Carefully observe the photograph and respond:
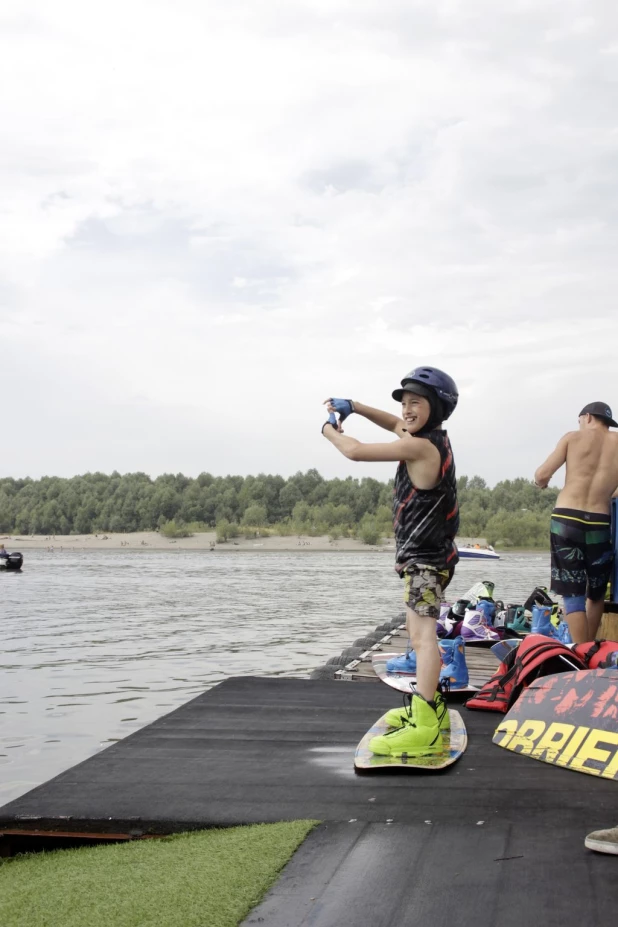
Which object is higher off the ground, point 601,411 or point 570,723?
point 601,411

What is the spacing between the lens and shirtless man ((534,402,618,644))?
652cm

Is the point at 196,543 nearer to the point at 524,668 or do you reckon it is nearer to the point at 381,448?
the point at 524,668

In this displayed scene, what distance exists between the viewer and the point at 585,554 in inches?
256

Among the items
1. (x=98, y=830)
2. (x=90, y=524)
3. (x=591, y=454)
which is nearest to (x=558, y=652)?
(x=591, y=454)

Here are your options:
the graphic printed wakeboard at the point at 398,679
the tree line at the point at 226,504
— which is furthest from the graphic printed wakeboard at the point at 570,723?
the tree line at the point at 226,504

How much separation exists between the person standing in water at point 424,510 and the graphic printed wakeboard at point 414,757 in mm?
81

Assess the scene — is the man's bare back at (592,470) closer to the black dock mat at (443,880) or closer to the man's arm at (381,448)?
the man's arm at (381,448)

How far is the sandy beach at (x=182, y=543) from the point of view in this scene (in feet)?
320

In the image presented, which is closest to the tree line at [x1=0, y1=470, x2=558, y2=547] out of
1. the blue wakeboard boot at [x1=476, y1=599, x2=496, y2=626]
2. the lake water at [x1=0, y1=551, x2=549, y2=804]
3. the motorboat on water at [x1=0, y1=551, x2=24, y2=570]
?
the motorboat on water at [x1=0, y1=551, x2=24, y2=570]

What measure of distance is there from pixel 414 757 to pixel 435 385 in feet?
6.16

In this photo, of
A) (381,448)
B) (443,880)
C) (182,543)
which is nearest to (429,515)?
(381,448)

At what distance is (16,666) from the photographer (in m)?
13.9

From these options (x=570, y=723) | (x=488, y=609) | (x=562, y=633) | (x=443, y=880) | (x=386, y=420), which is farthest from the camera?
(x=488, y=609)

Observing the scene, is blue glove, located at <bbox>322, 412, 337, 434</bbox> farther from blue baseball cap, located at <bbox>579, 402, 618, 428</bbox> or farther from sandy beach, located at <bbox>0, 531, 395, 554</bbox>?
sandy beach, located at <bbox>0, 531, 395, 554</bbox>
